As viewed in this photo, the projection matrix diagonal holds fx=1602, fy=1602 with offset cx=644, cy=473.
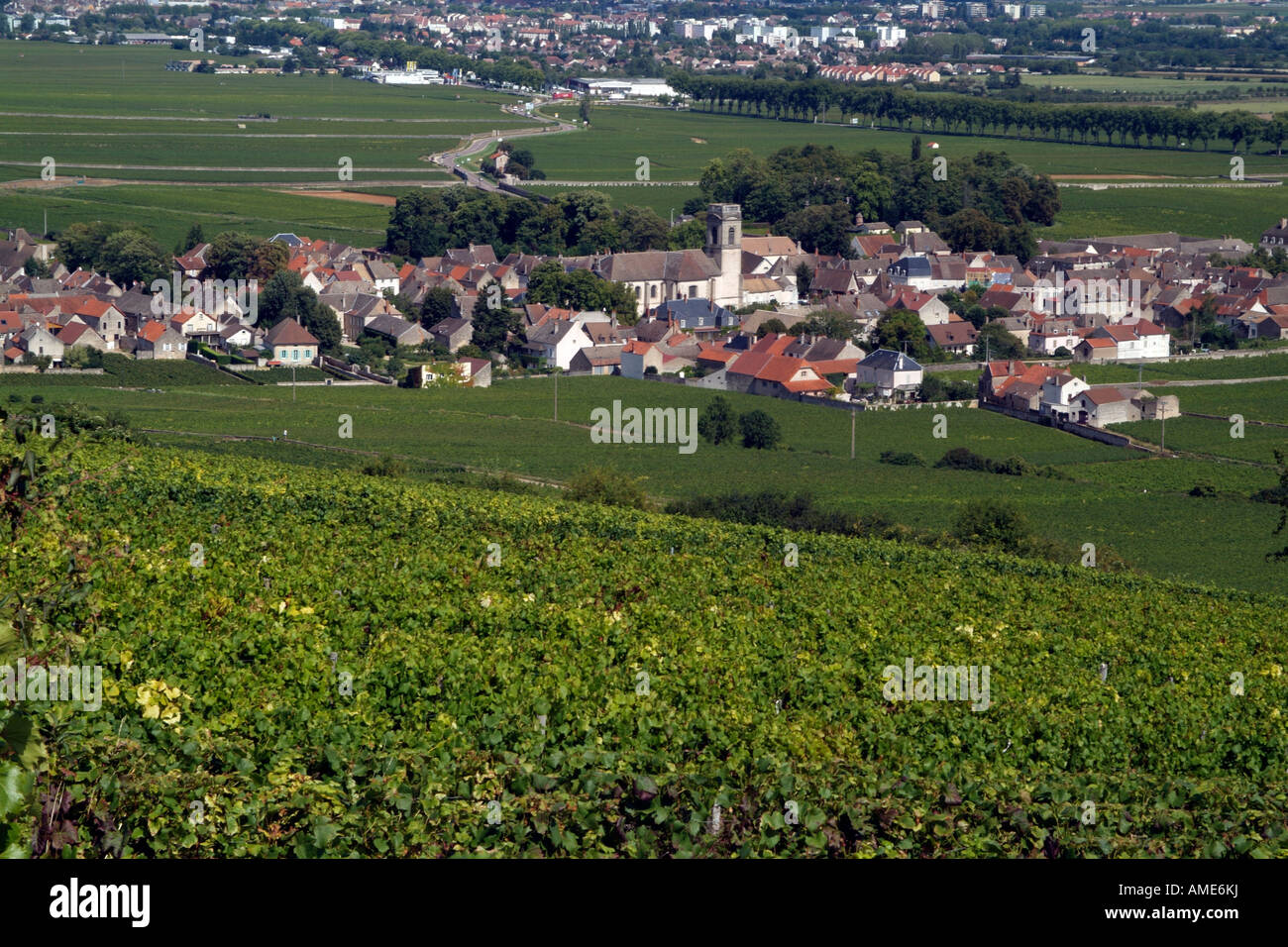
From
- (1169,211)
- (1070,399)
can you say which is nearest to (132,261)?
(1070,399)

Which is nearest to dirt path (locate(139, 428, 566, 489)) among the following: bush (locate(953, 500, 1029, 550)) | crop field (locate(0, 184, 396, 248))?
bush (locate(953, 500, 1029, 550))

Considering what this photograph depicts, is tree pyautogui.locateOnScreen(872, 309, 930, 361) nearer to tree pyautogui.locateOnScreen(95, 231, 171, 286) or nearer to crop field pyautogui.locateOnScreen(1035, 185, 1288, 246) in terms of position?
crop field pyautogui.locateOnScreen(1035, 185, 1288, 246)

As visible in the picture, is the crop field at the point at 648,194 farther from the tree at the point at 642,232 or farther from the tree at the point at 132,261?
the tree at the point at 132,261

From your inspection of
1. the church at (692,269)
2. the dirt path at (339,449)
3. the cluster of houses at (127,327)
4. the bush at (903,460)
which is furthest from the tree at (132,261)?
the bush at (903,460)

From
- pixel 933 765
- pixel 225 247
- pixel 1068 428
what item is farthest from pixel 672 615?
pixel 225 247

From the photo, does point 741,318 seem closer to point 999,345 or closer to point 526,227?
point 999,345

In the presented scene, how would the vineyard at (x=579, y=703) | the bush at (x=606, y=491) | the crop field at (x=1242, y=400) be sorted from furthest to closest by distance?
the crop field at (x=1242, y=400) < the bush at (x=606, y=491) < the vineyard at (x=579, y=703)

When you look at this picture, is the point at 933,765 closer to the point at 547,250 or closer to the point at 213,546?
the point at 213,546
